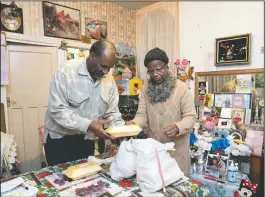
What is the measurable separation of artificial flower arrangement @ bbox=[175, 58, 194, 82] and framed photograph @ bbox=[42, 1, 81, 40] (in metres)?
1.71

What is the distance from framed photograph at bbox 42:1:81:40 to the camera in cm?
315

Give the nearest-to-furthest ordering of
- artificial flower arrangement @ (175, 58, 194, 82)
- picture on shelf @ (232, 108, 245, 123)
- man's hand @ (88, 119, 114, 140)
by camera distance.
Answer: man's hand @ (88, 119, 114, 140)
picture on shelf @ (232, 108, 245, 123)
artificial flower arrangement @ (175, 58, 194, 82)

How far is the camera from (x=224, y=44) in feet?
9.47

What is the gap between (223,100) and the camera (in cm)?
285

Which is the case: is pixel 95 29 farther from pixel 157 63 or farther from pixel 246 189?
pixel 246 189

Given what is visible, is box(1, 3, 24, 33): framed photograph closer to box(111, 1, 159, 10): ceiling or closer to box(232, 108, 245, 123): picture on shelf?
box(111, 1, 159, 10): ceiling

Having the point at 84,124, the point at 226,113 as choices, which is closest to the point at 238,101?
the point at 226,113

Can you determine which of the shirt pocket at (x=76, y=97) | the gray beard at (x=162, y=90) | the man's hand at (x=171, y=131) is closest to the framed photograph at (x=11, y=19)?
the shirt pocket at (x=76, y=97)

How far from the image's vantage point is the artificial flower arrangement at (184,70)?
3.26 metres

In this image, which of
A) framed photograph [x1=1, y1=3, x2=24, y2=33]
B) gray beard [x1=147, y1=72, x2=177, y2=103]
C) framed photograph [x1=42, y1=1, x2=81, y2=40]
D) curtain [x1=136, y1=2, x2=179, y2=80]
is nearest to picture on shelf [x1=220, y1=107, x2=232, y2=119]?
curtain [x1=136, y1=2, x2=179, y2=80]

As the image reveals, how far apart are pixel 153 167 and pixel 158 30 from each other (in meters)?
3.29

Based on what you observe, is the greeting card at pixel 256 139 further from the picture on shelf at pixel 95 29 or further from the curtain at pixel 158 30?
the picture on shelf at pixel 95 29

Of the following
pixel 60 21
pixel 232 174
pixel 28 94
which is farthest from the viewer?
pixel 60 21

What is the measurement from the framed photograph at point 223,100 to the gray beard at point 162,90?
4.96 ft
